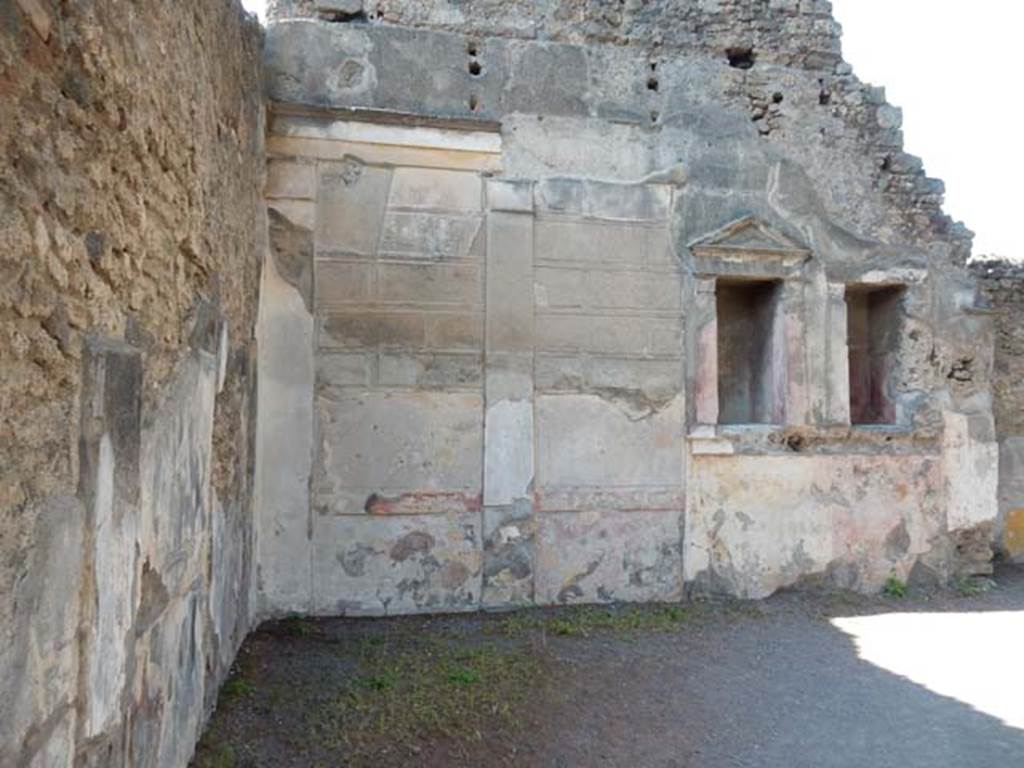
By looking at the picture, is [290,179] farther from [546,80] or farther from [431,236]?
[546,80]

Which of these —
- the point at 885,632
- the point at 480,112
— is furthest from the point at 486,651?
the point at 480,112

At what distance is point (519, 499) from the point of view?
18.4ft

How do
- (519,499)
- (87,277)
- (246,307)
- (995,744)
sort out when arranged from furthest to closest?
1. (519,499)
2. (246,307)
3. (995,744)
4. (87,277)

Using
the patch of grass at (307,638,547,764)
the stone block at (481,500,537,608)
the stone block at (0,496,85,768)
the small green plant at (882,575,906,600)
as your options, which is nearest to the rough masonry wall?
the stone block at (0,496,85,768)

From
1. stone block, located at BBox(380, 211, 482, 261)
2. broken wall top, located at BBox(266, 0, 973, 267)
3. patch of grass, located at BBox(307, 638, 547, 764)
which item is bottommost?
patch of grass, located at BBox(307, 638, 547, 764)

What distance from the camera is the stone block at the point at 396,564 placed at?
5316 millimetres

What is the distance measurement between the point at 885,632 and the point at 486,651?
2717 millimetres

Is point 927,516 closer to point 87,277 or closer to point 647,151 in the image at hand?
point 647,151

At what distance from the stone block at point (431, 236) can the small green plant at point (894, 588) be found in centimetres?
407

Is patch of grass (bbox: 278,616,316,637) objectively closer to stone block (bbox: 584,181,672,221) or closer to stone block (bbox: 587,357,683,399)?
stone block (bbox: 587,357,683,399)

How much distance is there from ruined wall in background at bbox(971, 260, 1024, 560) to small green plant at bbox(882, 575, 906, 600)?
2054 millimetres

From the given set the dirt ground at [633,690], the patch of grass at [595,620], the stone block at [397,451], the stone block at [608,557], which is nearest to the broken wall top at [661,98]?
the stone block at [397,451]

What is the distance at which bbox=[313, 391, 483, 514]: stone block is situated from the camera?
537 cm

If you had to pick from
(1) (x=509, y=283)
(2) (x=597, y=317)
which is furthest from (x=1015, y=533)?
(1) (x=509, y=283)
